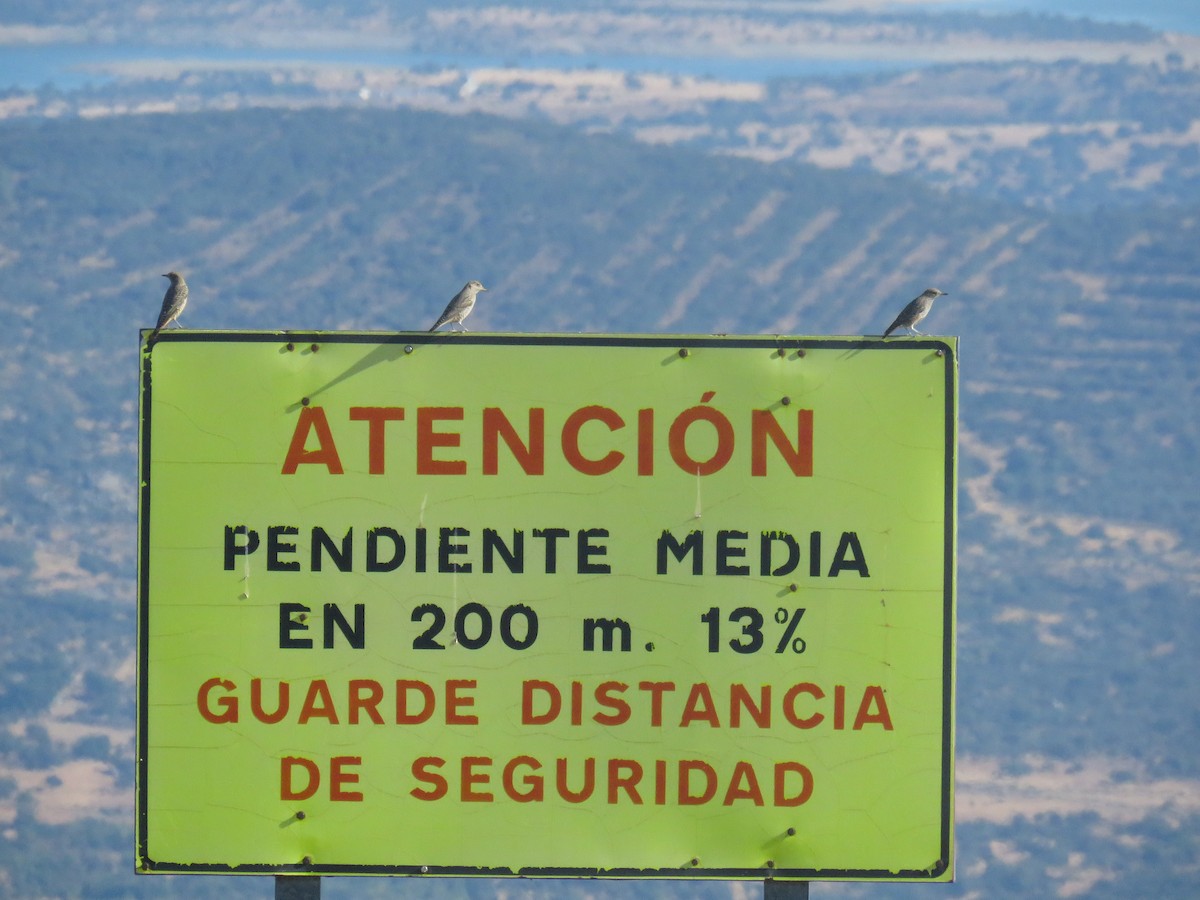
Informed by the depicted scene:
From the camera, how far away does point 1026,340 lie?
87.8 metres

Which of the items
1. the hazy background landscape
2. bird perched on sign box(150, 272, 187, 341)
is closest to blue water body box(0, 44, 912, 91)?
the hazy background landscape

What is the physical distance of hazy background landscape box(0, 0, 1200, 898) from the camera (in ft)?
216

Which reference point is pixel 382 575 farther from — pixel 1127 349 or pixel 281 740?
pixel 1127 349

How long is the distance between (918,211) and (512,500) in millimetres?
95881

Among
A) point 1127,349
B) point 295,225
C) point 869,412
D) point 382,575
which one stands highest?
point 295,225

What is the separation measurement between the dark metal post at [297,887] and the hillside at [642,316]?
159 ft

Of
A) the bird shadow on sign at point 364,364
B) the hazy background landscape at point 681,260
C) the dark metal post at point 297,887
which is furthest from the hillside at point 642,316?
the bird shadow on sign at point 364,364

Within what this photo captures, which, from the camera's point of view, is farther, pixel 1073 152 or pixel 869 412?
pixel 1073 152

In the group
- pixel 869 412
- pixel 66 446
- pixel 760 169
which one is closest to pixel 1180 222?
pixel 760 169

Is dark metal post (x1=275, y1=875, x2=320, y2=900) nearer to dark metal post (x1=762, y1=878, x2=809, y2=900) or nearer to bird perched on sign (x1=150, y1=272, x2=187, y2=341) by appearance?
dark metal post (x1=762, y1=878, x2=809, y2=900)

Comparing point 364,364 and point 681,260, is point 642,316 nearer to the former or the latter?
point 681,260

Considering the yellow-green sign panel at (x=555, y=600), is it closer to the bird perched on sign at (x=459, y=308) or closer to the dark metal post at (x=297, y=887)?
the dark metal post at (x=297, y=887)

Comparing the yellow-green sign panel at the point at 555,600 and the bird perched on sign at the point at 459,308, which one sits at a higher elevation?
the bird perched on sign at the point at 459,308

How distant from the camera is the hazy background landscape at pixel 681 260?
6581 cm
